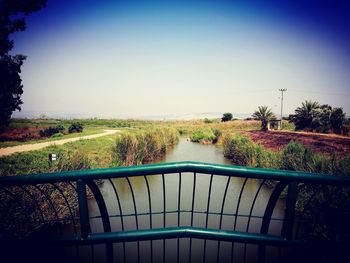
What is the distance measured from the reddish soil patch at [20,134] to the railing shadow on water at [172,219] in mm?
22888

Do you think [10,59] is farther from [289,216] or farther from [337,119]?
[337,119]

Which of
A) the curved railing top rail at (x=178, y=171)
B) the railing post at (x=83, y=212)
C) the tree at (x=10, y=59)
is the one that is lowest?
the railing post at (x=83, y=212)

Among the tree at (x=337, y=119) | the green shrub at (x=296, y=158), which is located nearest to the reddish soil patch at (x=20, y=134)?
the green shrub at (x=296, y=158)

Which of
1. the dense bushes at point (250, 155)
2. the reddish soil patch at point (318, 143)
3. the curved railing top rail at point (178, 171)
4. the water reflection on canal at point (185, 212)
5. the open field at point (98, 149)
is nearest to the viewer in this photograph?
the curved railing top rail at point (178, 171)

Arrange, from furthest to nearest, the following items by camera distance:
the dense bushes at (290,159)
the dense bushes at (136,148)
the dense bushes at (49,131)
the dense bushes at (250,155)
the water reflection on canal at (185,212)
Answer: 1. the dense bushes at (49,131)
2. the dense bushes at (136,148)
3. the dense bushes at (250,155)
4. the dense bushes at (290,159)
5. the water reflection on canal at (185,212)

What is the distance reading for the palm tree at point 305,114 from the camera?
108 ft

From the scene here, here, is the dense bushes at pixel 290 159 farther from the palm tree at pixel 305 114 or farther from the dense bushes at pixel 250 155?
the palm tree at pixel 305 114

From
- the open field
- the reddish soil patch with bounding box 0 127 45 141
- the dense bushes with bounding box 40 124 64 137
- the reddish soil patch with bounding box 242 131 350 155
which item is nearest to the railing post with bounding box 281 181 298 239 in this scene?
the open field

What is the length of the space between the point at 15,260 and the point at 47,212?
4866 mm

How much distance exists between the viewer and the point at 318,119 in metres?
30.8

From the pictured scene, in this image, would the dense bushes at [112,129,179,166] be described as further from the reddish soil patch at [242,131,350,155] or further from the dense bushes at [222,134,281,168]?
the reddish soil patch at [242,131,350,155]

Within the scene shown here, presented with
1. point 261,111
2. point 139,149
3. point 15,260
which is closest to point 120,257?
point 15,260

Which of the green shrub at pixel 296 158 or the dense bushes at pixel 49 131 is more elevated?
the green shrub at pixel 296 158

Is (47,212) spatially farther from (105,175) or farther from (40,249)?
(105,175)
